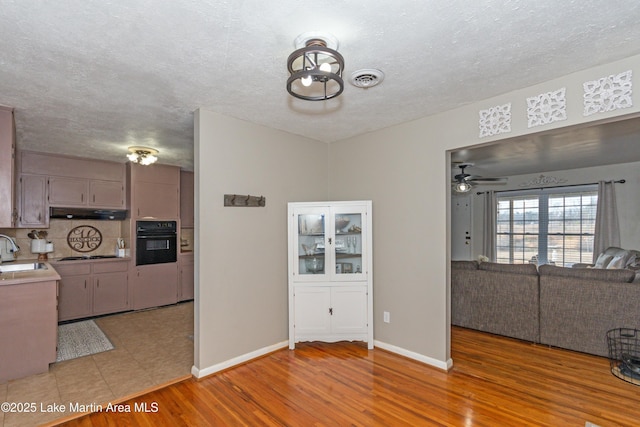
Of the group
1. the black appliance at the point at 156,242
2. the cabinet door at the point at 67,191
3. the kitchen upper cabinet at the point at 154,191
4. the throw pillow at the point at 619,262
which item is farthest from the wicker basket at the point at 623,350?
the cabinet door at the point at 67,191

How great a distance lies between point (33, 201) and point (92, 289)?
1470mm

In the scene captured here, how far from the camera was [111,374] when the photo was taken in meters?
3.03

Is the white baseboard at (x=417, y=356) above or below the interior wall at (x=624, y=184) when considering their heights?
below

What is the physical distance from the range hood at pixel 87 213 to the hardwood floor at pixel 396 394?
355cm

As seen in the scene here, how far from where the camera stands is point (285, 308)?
12.1 ft

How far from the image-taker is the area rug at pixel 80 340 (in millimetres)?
3553

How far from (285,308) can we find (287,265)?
0.48m

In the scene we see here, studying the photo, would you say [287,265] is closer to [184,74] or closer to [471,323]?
[184,74]

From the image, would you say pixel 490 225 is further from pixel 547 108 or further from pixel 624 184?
pixel 547 108

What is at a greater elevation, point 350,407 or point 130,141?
A: point 130,141

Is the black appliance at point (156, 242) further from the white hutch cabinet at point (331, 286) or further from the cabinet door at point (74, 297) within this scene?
the white hutch cabinet at point (331, 286)

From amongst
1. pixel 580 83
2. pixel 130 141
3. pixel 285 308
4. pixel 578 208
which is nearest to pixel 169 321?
pixel 285 308

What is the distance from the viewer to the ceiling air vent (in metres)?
2.24

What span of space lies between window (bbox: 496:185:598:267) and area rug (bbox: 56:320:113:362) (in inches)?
280
